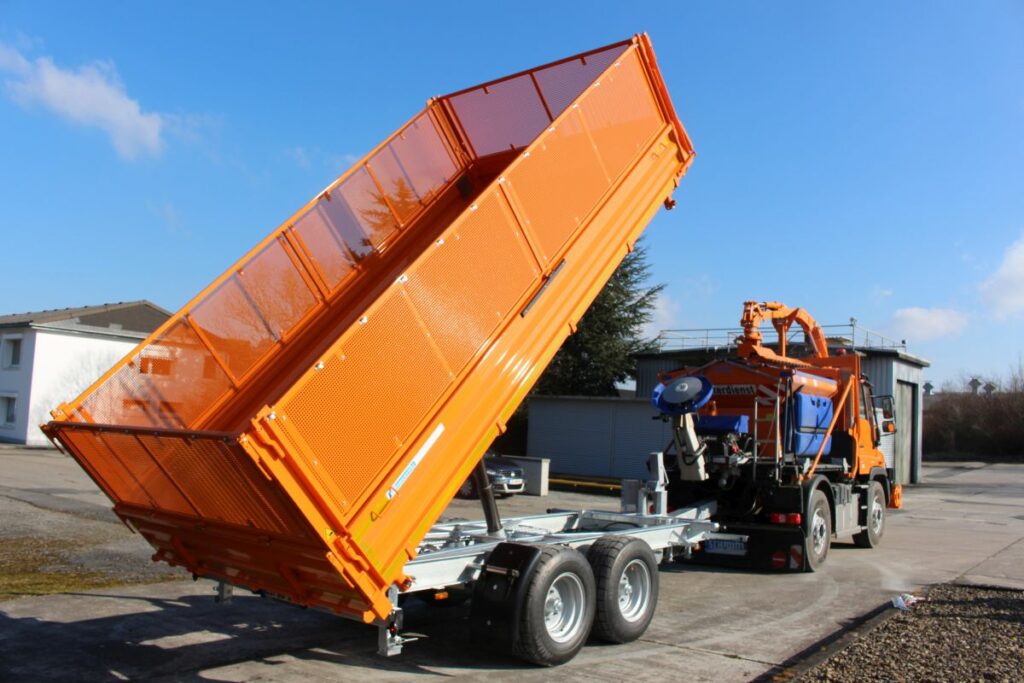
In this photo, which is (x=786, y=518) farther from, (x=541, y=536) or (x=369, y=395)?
(x=369, y=395)

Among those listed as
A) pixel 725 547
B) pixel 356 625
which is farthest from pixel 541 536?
pixel 725 547

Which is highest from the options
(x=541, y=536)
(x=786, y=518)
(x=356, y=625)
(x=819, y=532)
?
(x=541, y=536)

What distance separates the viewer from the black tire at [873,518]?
1294cm

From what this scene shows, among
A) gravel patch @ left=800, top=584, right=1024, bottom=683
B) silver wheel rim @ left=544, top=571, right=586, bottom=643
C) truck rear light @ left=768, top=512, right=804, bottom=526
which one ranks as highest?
truck rear light @ left=768, top=512, right=804, bottom=526

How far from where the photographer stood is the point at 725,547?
10.4m

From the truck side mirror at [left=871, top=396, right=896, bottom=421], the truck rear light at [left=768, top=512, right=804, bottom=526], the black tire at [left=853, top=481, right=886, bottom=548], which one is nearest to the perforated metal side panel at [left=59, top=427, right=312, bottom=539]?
the truck rear light at [left=768, top=512, right=804, bottom=526]

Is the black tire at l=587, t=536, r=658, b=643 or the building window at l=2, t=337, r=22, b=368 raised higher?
the building window at l=2, t=337, r=22, b=368

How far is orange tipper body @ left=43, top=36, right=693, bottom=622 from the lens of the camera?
4.95 metres

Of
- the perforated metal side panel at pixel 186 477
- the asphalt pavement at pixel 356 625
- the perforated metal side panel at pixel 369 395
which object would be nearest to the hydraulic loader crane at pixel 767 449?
the asphalt pavement at pixel 356 625

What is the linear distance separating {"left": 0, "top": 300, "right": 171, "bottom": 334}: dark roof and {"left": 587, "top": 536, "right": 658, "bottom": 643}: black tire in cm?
3706

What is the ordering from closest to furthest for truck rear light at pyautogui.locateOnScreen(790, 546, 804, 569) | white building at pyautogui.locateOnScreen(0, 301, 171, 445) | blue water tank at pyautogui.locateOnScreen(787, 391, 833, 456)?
truck rear light at pyautogui.locateOnScreen(790, 546, 804, 569) → blue water tank at pyautogui.locateOnScreen(787, 391, 833, 456) → white building at pyautogui.locateOnScreen(0, 301, 171, 445)

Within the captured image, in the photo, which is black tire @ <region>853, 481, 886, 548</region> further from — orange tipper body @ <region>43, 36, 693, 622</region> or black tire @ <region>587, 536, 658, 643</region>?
orange tipper body @ <region>43, 36, 693, 622</region>

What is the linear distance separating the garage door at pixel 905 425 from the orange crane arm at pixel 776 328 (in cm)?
1875

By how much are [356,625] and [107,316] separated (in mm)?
39065
